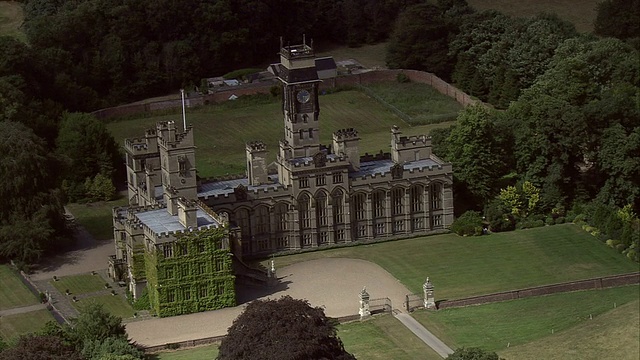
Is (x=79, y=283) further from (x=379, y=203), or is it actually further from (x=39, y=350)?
(x=39, y=350)

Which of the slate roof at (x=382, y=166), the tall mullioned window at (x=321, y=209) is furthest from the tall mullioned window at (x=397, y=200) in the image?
the tall mullioned window at (x=321, y=209)

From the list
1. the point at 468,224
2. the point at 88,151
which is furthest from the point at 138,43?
the point at 468,224

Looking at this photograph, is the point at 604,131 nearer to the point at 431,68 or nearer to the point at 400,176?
the point at 400,176

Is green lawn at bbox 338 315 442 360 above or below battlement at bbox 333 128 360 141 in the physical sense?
below

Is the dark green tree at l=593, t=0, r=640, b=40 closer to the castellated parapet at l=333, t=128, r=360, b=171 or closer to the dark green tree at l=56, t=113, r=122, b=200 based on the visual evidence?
the castellated parapet at l=333, t=128, r=360, b=171

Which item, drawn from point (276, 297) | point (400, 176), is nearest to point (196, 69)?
point (400, 176)

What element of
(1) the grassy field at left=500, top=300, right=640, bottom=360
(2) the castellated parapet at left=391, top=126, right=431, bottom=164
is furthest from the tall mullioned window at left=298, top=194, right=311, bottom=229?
(1) the grassy field at left=500, top=300, right=640, bottom=360
